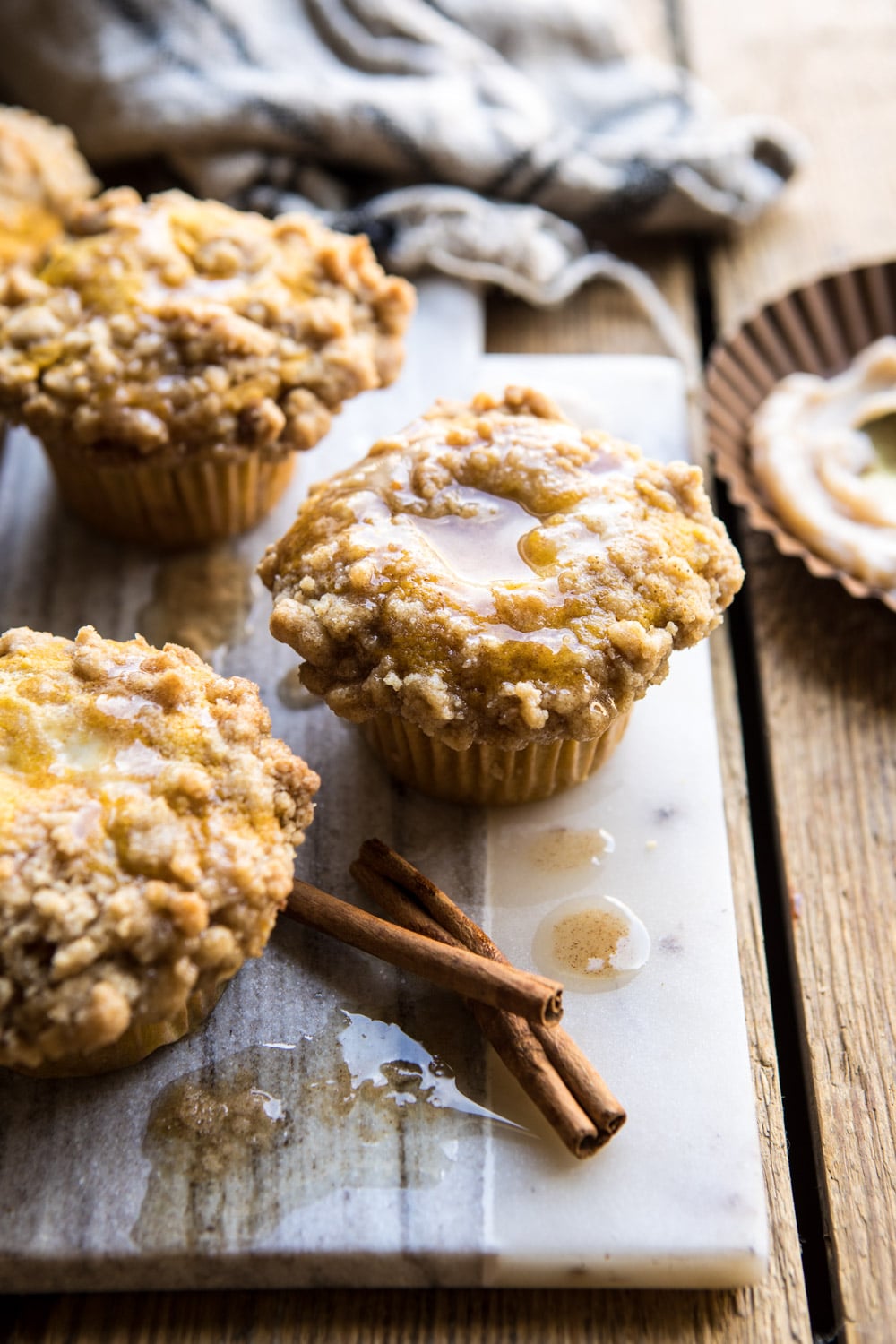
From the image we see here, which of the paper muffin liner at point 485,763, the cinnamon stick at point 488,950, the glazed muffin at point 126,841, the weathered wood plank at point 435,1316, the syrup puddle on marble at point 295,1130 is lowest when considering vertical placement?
the weathered wood plank at point 435,1316

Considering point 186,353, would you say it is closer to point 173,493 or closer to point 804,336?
point 173,493

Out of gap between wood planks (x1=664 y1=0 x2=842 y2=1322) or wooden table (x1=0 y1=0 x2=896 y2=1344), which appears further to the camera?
gap between wood planks (x1=664 y1=0 x2=842 y2=1322)

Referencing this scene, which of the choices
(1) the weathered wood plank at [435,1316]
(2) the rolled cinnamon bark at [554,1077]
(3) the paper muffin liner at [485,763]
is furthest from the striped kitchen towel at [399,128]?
(1) the weathered wood plank at [435,1316]

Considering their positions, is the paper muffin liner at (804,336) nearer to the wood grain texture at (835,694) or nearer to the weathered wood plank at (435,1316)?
the wood grain texture at (835,694)

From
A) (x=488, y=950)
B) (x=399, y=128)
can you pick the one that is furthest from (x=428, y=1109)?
(x=399, y=128)

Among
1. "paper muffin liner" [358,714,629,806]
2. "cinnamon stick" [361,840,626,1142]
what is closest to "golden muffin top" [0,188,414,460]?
"paper muffin liner" [358,714,629,806]

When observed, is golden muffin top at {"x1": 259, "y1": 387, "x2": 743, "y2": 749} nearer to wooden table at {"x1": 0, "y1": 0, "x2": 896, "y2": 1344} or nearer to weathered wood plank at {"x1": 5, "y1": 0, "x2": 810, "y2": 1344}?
wooden table at {"x1": 0, "y1": 0, "x2": 896, "y2": 1344}
